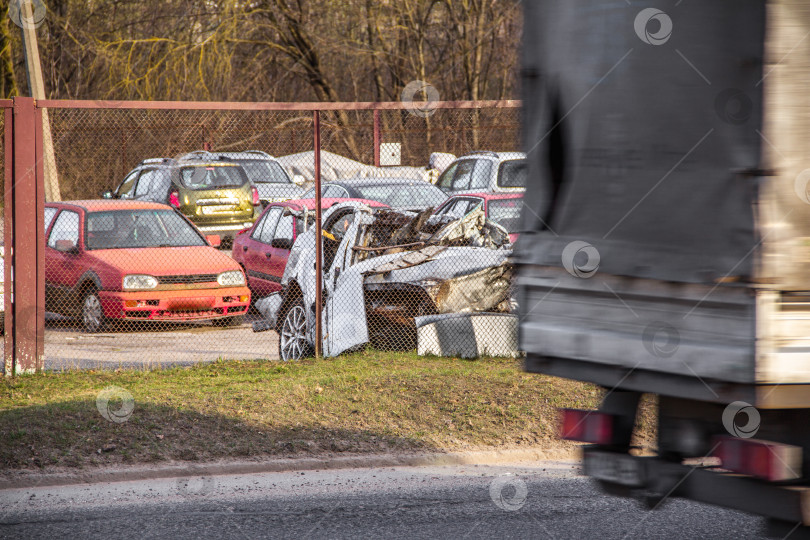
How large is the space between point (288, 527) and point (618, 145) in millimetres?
2881

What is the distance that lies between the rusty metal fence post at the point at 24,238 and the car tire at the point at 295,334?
8.58 feet

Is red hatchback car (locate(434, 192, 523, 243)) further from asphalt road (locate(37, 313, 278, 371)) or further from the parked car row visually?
asphalt road (locate(37, 313, 278, 371))

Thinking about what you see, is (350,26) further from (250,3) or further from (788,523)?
(788,523)

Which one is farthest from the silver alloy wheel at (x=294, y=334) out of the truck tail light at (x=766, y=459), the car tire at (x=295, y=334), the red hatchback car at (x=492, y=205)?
the truck tail light at (x=766, y=459)

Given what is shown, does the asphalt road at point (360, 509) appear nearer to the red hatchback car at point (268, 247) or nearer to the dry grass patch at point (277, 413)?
the dry grass patch at point (277, 413)

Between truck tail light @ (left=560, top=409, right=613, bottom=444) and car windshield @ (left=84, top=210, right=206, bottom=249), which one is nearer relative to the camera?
truck tail light @ (left=560, top=409, right=613, bottom=444)

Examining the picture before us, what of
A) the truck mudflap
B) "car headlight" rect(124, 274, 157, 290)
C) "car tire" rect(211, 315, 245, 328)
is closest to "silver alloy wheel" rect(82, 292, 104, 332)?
"car headlight" rect(124, 274, 157, 290)

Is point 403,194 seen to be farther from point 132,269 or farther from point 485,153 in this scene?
point 132,269

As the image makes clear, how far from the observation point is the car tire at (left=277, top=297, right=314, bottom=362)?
10.2 m

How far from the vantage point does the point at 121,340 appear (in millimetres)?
11703

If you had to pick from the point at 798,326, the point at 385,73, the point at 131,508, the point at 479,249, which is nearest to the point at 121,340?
the point at 479,249

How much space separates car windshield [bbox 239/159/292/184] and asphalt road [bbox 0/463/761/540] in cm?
1573

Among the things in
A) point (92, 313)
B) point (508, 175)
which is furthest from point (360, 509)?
point (508, 175)

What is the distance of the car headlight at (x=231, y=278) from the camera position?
12.1 meters
